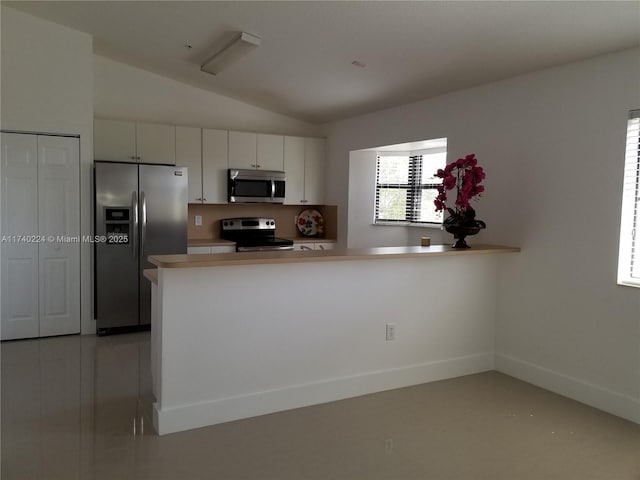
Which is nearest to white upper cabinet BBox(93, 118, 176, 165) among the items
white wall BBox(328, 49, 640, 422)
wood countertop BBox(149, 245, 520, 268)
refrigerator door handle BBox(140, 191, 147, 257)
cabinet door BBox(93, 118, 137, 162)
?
cabinet door BBox(93, 118, 137, 162)

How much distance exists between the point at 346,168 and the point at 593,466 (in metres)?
4.20

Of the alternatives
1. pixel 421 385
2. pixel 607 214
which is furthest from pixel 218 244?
pixel 607 214

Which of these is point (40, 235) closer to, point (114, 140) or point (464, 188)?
point (114, 140)

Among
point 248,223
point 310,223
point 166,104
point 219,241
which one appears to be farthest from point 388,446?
point 166,104

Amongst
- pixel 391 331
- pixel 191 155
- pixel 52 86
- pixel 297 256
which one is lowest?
pixel 391 331

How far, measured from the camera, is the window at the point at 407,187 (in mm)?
5453

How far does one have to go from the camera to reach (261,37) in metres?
3.83

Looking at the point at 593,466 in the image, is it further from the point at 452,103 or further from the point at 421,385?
the point at 452,103

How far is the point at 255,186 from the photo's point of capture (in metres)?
5.86

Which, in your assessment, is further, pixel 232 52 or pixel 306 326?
pixel 232 52

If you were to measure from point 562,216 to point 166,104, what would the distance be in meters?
4.46

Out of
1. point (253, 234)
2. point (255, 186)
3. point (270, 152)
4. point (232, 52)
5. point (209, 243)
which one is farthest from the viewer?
point (253, 234)

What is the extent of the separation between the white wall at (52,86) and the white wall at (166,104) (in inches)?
24.2

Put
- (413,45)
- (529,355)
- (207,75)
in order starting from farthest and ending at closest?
(207,75), (529,355), (413,45)
